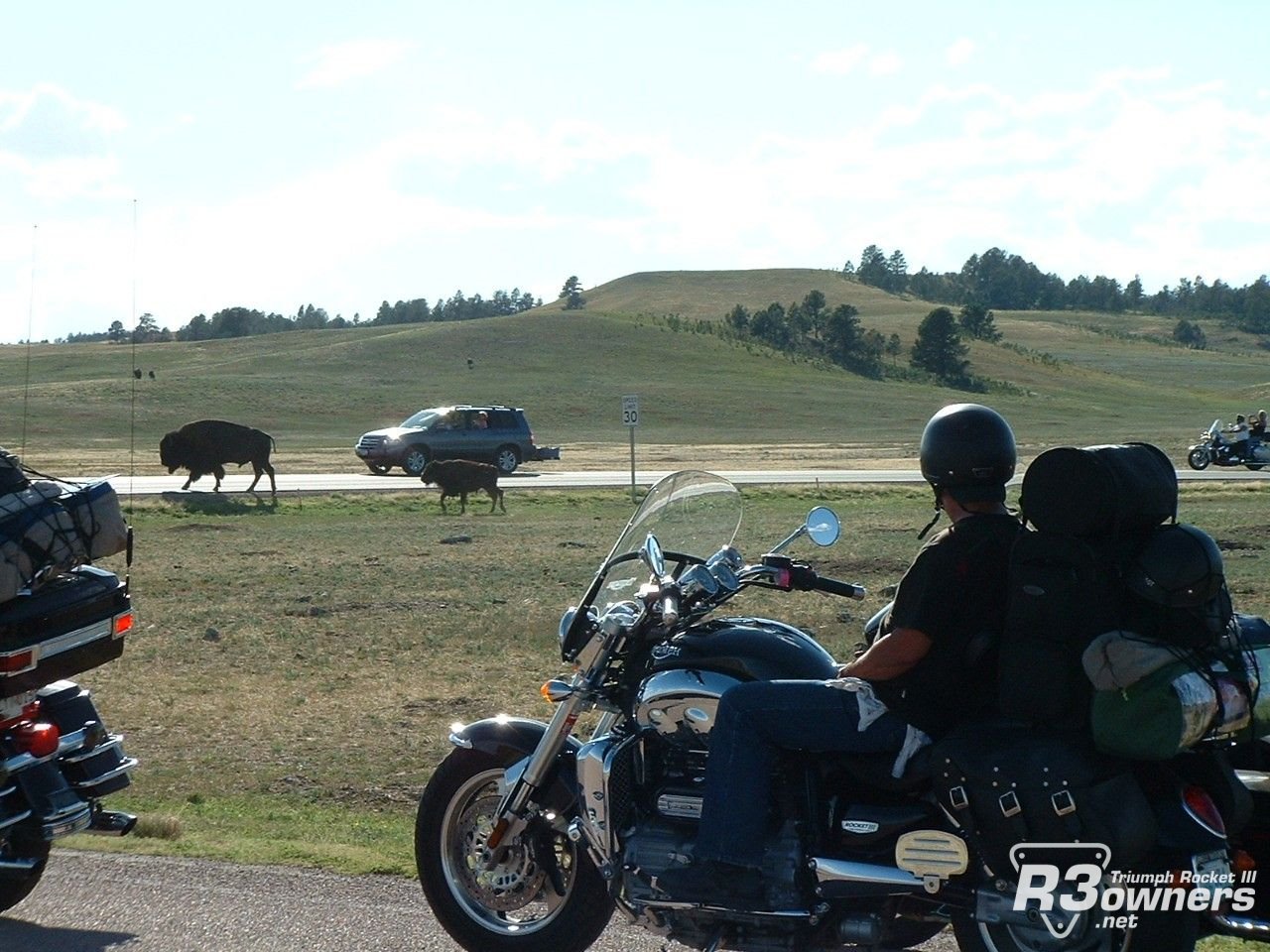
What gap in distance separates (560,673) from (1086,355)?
5113 inches

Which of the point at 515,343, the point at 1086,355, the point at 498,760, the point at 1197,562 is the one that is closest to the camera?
the point at 1197,562

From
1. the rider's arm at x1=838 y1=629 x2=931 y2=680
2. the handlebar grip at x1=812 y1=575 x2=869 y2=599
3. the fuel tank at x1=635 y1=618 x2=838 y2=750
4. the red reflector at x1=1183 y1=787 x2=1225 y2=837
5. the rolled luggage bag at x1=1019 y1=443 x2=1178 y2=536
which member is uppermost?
the rolled luggage bag at x1=1019 y1=443 x2=1178 y2=536

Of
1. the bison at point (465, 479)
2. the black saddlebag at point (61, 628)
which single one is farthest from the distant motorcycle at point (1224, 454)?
the black saddlebag at point (61, 628)

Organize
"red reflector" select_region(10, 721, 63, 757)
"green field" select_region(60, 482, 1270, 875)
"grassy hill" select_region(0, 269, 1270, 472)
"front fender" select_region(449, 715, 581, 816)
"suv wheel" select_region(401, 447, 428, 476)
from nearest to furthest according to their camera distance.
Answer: "front fender" select_region(449, 715, 581, 816) → "red reflector" select_region(10, 721, 63, 757) → "green field" select_region(60, 482, 1270, 875) → "suv wheel" select_region(401, 447, 428, 476) → "grassy hill" select_region(0, 269, 1270, 472)

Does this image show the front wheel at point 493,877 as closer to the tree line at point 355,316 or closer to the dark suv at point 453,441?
the dark suv at point 453,441

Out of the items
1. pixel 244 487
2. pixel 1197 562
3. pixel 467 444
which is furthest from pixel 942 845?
pixel 467 444

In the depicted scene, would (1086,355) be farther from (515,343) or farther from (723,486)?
(723,486)

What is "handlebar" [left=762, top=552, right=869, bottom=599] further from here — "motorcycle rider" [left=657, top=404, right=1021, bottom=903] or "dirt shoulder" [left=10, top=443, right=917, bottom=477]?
"dirt shoulder" [left=10, top=443, right=917, bottom=477]

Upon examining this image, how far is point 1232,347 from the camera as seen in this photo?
162 metres

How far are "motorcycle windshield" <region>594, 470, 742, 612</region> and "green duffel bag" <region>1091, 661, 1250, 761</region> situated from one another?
157 cm

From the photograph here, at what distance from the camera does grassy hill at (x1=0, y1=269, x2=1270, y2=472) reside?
67.6 meters

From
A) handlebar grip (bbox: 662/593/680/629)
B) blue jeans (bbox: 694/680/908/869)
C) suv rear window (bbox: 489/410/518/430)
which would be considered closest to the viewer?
blue jeans (bbox: 694/680/908/869)

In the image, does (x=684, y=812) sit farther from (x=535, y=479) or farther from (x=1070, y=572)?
(x=535, y=479)

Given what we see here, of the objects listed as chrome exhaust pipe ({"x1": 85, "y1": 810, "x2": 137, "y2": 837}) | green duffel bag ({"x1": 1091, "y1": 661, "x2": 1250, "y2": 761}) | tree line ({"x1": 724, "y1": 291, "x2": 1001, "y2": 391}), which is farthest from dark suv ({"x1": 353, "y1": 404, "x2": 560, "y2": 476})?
tree line ({"x1": 724, "y1": 291, "x2": 1001, "y2": 391})
